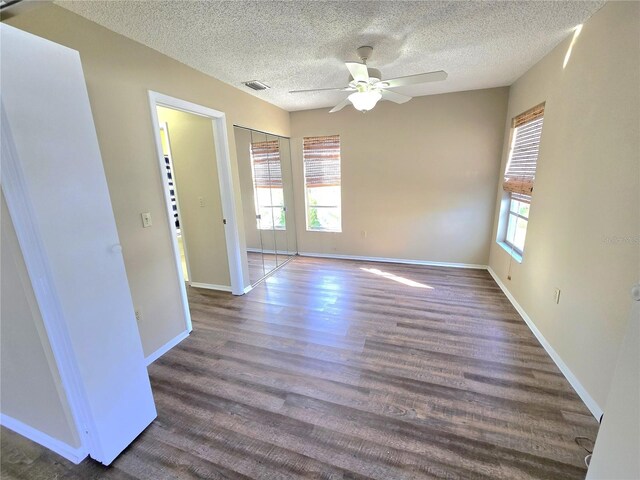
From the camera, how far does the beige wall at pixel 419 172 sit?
381 cm

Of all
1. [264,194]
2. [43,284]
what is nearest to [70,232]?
[43,284]

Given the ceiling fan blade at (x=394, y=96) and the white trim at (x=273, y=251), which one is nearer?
the ceiling fan blade at (x=394, y=96)

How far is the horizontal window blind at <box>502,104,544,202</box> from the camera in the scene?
109 inches

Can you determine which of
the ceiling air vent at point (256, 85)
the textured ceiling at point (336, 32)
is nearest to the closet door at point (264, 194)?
the ceiling air vent at point (256, 85)

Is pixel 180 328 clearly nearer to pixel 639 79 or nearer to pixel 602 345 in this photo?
pixel 602 345

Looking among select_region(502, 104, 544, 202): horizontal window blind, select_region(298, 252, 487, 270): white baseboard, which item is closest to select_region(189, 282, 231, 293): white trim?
select_region(298, 252, 487, 270): white baseboard

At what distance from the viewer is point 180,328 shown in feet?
8.70

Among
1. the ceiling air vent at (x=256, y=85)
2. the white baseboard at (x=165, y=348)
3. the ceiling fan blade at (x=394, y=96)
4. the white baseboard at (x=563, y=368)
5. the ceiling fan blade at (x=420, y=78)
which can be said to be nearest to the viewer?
the white baseboard at (x=563, y=368)

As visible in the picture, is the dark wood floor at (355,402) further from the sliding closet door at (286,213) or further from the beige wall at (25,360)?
the sliding closet door at (286,213)

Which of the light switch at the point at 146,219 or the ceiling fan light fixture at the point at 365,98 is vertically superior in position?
the ceiling fan light fixture at the point at 365,98

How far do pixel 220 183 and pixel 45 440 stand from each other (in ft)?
8.18

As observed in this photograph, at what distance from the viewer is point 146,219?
7.36 feet

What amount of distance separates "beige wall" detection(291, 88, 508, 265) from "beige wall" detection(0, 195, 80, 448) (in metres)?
3.90

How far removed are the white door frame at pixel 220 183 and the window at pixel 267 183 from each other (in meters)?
0.75
